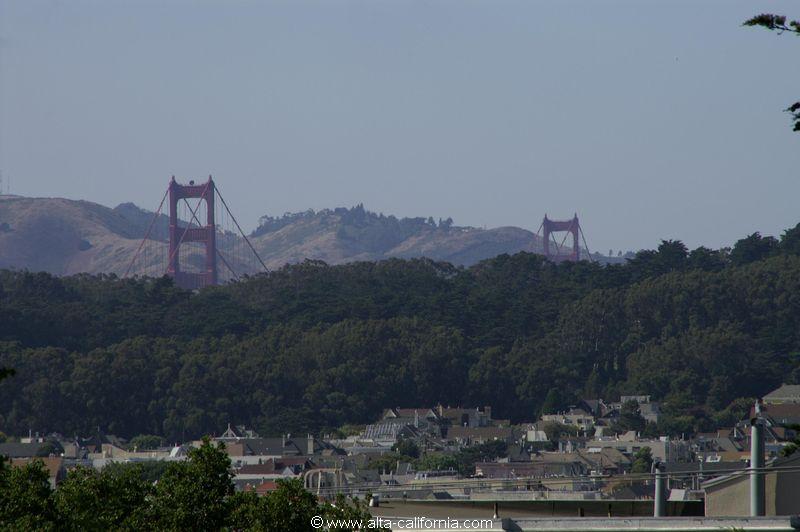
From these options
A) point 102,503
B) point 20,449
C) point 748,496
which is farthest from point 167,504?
point 20,449

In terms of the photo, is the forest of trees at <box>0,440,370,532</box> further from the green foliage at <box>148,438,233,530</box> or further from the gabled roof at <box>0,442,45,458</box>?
the gabled roof at <box>0,442,45,458</box>

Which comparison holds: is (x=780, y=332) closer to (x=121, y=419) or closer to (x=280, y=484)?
(x=121, y=419)

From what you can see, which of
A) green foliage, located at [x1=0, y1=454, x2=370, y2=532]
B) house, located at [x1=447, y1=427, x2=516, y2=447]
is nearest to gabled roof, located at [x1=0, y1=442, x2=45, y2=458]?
house, located at [x1=447, y1=427, x2=516, y2=447]

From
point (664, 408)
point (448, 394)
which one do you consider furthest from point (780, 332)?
point (448, 394)

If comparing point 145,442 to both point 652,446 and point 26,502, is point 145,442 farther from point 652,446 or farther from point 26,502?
point 26,502

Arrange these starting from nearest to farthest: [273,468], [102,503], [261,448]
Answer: [102,503] < [273,468] < [261,448]

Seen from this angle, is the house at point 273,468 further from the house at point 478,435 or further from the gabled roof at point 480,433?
the gabled roof at point 480,433

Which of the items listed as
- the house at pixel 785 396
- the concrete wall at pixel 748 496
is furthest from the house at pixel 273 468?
the concrete wall at pixel 748 496
